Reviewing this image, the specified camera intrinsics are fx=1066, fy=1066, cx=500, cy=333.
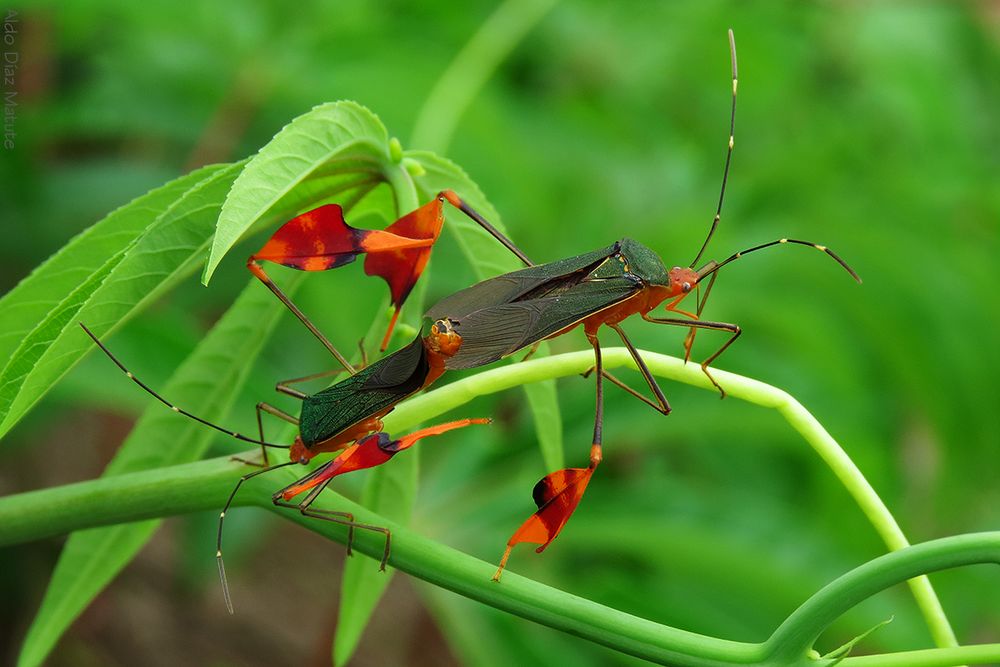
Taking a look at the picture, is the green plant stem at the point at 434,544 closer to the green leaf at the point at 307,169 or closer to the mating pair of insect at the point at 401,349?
the mating pair of insect at the point at 401,349

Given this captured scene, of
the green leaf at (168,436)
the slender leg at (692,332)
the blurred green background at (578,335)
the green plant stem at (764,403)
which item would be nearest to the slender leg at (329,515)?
the green plant stem at (764,403)

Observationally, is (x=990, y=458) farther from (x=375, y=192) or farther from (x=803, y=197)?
(x=375, y=192)

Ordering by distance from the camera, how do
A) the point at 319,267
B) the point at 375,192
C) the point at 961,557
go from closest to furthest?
1. the point at 961,557
2. the point at 319,267
3. the point at 375,192

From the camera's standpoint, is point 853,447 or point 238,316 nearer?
point 238,316

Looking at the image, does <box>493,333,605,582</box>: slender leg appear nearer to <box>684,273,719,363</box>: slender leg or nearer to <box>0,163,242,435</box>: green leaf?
<box>684,273,719,363</box>: slender leg

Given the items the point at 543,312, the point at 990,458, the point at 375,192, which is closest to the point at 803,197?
the point at 990,458
